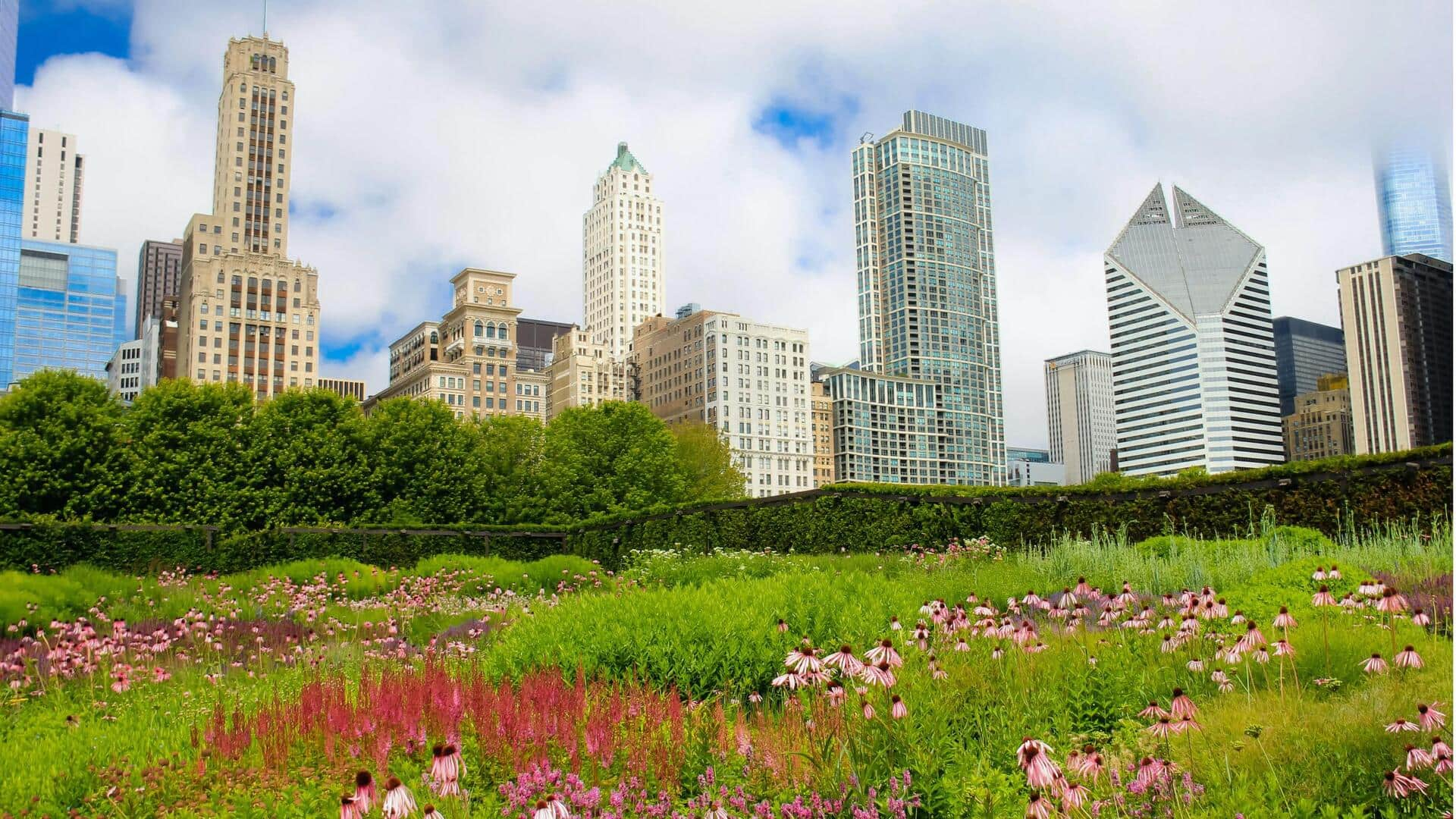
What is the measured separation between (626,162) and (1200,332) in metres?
114

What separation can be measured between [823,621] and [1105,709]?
3200 mm

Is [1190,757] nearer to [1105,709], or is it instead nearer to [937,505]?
[1105,709]

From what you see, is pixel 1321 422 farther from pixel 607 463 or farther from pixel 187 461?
pixel 187 461

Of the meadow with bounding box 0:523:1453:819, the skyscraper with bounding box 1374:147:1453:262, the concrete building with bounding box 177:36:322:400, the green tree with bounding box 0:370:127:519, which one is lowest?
the meadow with bounding box 0:523:1453:819

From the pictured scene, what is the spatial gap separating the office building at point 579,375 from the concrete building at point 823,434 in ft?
118

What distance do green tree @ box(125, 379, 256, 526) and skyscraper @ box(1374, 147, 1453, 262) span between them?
34.9 metres

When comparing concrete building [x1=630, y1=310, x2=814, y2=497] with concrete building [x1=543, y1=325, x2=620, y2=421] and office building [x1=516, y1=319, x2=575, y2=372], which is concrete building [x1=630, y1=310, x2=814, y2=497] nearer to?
concrete building [x1=543, y1=325, x2=620, y2=421]

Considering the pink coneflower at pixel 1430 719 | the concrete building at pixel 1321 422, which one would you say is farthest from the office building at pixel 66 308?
the concrete building at pixel 1321 422

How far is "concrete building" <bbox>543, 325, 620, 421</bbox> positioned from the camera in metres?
138

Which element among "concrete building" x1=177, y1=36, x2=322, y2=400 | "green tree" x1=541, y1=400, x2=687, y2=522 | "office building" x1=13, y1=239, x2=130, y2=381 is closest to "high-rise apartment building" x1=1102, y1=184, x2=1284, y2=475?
"concrete building" x1=177, y1=36, x2=322, y2=400

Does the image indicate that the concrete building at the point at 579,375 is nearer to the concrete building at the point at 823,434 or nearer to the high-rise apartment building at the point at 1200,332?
the concrete building at the point at 823,434

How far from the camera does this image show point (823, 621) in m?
8.24

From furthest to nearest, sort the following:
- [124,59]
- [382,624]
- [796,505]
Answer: [796,505]
[382,624]
[124,59]

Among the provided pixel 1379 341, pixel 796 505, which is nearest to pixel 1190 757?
pixel 796 505
